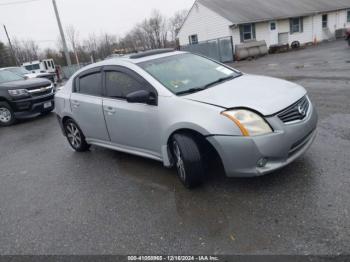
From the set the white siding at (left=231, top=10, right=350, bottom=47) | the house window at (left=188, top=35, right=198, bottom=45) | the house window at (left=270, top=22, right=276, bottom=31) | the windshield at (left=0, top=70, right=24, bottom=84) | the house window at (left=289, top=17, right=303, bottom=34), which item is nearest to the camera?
the windshield at (left=0, top=70, right=24, bottom=84)

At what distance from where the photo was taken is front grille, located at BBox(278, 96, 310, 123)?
3152 millimetres

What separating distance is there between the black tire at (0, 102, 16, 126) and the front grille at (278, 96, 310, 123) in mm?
9040

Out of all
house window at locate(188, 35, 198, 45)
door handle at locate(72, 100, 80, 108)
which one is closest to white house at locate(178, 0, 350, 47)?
house window at locate(188, 35, 198, 45)

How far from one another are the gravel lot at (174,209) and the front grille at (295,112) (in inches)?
29.2

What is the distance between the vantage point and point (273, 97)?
3.31m

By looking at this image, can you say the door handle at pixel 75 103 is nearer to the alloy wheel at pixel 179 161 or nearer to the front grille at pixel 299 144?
the alloy wheel at pixel 179 161

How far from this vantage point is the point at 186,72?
4.20m

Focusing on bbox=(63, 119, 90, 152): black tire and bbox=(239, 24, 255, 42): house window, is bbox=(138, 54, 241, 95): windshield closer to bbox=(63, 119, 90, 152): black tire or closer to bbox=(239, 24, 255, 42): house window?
bbox=(63, 119, 90, 152): black tire

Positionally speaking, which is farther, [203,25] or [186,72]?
[203,25]

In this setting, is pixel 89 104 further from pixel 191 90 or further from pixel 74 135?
pixel 191 90

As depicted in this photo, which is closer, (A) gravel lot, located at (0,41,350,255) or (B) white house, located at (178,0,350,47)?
(A) gravel lot, located at (0,41,350,255)

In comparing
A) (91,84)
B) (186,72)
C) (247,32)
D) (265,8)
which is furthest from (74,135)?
(265,8)

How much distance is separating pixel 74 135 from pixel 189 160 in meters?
3.04

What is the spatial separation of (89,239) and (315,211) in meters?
2.27
